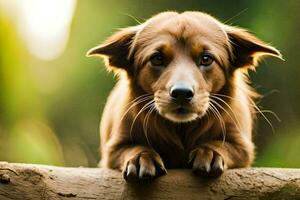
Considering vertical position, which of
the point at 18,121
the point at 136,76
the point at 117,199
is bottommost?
the point at 117,199

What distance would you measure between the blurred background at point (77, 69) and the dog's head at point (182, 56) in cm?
85

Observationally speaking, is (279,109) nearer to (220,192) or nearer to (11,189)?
(220,192)

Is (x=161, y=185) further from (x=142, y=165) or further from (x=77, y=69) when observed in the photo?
(x=77, y=69)

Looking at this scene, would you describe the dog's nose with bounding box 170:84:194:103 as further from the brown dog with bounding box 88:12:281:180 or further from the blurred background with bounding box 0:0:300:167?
the blurred background with bounding box 0:0:300:167

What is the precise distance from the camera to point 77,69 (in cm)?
584

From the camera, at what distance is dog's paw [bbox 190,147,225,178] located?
13.3 ft

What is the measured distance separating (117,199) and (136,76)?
0.90 metres

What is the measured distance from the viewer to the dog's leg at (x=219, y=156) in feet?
13.3

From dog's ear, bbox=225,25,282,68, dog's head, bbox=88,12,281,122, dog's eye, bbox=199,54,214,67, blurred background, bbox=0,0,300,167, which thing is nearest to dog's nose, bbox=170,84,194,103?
dog's head, bbox=88,12,281,122

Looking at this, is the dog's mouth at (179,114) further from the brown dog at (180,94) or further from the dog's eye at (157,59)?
the dog's eye at (157,59)

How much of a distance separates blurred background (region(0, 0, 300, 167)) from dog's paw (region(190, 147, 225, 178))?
1252mm

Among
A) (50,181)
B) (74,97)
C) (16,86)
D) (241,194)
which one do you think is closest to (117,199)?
(50,181)

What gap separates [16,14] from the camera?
17.1ft

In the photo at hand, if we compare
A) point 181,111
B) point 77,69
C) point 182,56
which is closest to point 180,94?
point 181,111
